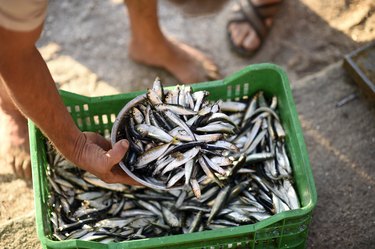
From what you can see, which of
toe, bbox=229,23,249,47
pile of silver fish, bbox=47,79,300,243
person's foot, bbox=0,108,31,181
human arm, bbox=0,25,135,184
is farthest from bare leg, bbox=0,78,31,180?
toe, bbox=229,23,249,47

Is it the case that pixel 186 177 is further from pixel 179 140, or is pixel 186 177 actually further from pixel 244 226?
pixel 244 226

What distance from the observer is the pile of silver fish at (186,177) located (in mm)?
3102

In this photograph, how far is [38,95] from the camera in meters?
2.71

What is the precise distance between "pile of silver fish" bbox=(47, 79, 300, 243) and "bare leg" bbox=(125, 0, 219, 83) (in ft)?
2.36

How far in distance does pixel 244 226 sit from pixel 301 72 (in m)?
1.78

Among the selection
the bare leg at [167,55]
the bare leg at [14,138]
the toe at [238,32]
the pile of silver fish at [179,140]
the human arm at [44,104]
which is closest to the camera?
the human arm at [44,104]

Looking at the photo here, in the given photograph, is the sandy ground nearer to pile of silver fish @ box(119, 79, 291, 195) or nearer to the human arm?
pile of silver fish @ box(119, 79, 291, 195)

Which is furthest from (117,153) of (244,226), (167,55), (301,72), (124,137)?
(301,72)

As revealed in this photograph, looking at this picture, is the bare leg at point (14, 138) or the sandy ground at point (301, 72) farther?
the bare leg at point (14, 138)

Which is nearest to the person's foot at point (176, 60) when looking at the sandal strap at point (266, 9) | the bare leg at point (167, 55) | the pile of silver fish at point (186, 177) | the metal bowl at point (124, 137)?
the bare leg at point (167, 55)

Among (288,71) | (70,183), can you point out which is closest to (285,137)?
(288,71)

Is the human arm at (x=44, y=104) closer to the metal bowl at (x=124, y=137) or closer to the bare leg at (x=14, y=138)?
the metal bowl at (x=124, y=137)

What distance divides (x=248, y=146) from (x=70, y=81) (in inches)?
60.8

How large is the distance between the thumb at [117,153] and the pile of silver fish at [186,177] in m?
0.14
